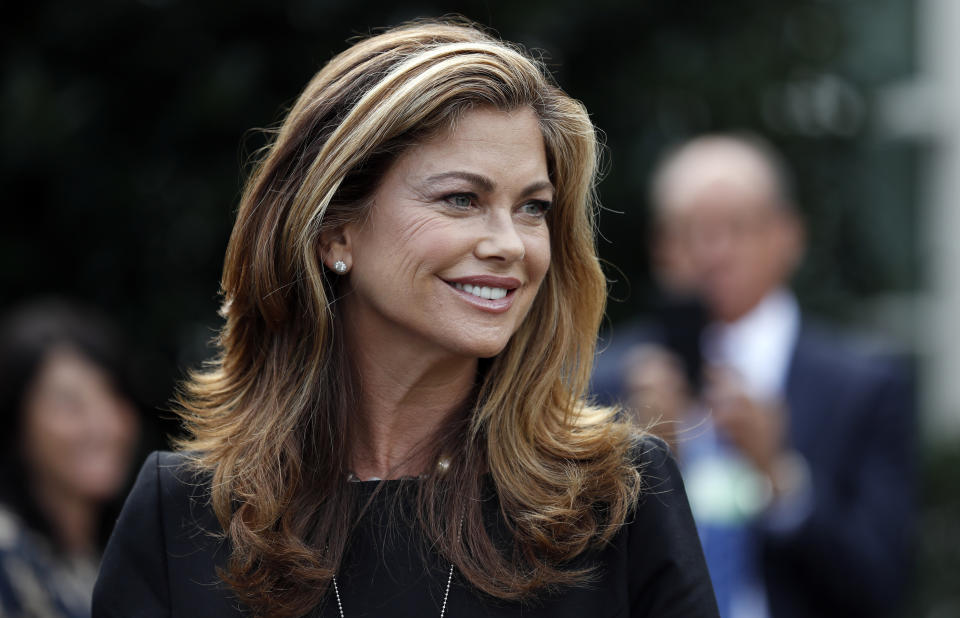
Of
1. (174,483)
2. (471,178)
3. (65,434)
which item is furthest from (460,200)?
(65,434)

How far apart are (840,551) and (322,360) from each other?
2099 mm

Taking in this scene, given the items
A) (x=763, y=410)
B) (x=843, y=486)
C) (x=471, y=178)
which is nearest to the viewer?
(x=471, y=178)

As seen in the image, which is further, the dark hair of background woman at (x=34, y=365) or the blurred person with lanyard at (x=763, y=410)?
the dark hair of background woman at (x=34, y=365)

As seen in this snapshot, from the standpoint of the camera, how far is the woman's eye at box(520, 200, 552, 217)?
2.86 meters

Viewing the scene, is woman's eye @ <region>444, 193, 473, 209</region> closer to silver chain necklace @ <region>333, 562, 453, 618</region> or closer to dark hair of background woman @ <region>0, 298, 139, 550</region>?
silver chain necklace @ <region>333, 562, 453, 618</region>

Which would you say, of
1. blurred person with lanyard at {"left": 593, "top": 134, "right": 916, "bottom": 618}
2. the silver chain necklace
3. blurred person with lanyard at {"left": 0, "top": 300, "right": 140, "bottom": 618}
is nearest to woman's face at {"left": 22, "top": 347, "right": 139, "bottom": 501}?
blurred person with lanyard at {"left": 0, "top": 300, "right": 140, "bottom": 618}

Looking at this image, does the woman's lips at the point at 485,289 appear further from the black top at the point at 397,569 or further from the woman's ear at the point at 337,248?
the black top at the point at 397,569

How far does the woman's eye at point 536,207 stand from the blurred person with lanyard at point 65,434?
2.37 metres

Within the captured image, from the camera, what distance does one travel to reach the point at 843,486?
4.58 m

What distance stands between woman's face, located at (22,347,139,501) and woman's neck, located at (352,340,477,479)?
2.21 meters

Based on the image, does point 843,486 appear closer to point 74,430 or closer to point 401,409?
point 401,409

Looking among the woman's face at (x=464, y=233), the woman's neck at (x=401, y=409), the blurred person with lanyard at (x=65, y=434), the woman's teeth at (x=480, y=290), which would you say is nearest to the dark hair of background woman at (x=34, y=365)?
the blurred person with lanyard at (x=65, y=434)

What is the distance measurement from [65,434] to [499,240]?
2.62m

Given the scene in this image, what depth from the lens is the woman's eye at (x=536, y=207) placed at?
2.86 m
